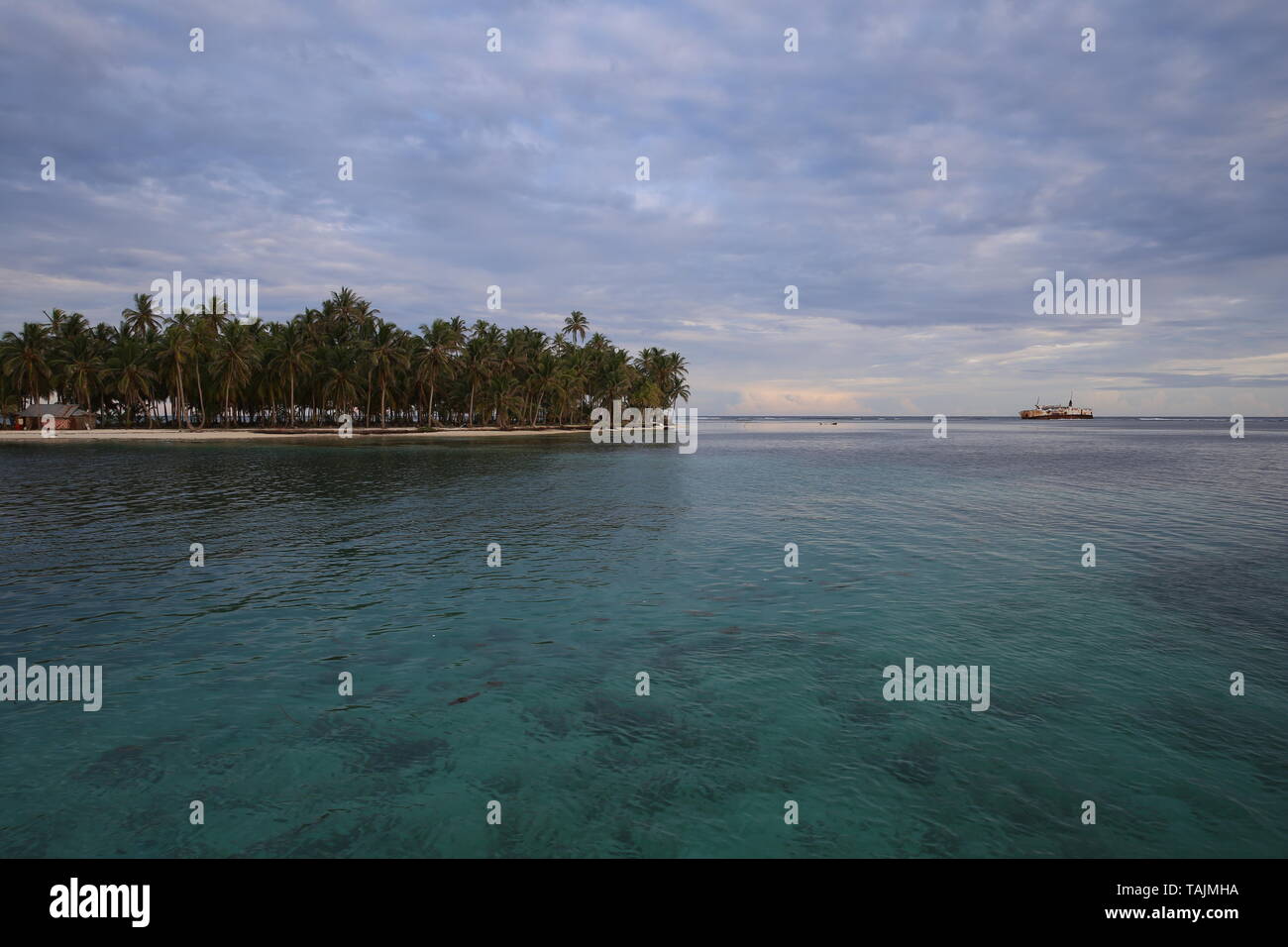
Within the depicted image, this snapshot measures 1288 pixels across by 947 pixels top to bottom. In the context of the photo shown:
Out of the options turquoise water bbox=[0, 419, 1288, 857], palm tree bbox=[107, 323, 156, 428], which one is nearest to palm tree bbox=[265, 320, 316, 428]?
palm tree bbox=[107, 323, 156, 428]

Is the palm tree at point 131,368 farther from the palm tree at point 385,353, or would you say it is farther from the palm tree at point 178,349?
the palm tree at point 385,353

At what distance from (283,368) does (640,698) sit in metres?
118

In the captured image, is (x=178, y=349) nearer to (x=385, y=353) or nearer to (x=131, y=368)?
(x=131, y=368)

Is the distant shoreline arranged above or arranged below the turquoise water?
above

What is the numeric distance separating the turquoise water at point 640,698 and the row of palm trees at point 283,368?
92.7 m

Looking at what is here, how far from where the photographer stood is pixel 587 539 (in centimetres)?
2638

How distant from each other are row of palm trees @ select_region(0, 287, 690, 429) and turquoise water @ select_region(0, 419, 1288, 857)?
92.7m

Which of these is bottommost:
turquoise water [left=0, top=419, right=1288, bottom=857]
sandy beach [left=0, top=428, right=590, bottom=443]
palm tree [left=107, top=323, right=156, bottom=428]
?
turquoise water [left=0, top=419, right=1288, bottom=857]

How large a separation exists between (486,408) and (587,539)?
12217 cm

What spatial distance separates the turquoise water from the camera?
7.78 m

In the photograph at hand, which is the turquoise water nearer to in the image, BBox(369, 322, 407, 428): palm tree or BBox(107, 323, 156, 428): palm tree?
BBox(369, 322, 407, 428): palm tree

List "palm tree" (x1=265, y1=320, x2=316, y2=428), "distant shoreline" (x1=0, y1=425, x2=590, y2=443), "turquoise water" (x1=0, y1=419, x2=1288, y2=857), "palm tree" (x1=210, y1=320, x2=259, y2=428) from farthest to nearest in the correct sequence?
"palm tree" (x1=265, y1=320, x2=316, y2=428)
"palm tree" (x1=210, y1=320, x2=259, y2=428)
"distant shoreline" (x1=0, y1=425, x2=590, y2=443)
"turquoise water" (x1=0, y1=419, x2=1288, y2=857)
